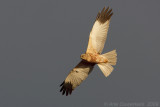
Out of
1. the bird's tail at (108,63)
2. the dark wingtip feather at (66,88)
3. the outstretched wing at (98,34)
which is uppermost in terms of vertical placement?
the outstretched wing at (98,34)

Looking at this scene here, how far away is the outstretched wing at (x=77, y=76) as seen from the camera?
520 inches

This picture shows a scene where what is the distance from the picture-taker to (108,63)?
42.6ft

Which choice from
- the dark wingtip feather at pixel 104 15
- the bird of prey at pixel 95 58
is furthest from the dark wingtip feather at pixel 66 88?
the dark wingtip feather at pixel 104 15

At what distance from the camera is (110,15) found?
44.9 ft

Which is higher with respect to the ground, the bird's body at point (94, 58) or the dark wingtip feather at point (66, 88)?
the bird's body at point (94, 58)

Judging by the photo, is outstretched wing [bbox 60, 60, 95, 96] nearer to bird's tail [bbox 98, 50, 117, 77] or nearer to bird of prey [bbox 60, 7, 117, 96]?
bird of prey [bbox 60, 7, 117, 96]

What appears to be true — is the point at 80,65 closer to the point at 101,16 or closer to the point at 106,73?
the point at 106,73

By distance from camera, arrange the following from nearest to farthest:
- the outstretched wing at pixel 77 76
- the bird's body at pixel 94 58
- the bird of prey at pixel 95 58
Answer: the bird's body at pixel 94 58 → the bird of prey at pixel 95 58 → the outstretched wing at pixel 77 76

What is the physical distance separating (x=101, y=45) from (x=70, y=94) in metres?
2.56

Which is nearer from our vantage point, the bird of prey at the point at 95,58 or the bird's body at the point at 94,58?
the bird's body at the point at 94,58

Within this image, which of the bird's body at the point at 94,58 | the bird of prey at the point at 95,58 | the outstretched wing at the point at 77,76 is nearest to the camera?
the bird's body at the point at 94,58

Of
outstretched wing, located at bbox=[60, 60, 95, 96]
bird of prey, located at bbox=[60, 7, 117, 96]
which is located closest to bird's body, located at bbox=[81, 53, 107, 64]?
bird of prey, located at bbox=[60, 7, 117, 96]

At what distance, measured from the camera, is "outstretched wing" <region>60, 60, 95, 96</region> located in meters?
13.2

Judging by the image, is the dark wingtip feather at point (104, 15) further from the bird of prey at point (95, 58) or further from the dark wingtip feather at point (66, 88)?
the dark wingtip feather at point (66, 88)
